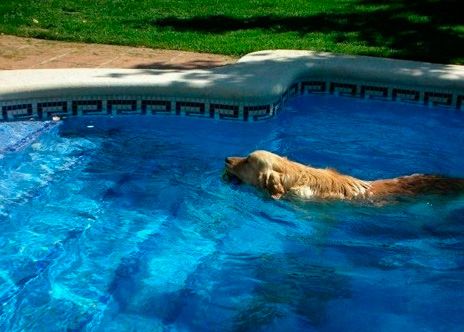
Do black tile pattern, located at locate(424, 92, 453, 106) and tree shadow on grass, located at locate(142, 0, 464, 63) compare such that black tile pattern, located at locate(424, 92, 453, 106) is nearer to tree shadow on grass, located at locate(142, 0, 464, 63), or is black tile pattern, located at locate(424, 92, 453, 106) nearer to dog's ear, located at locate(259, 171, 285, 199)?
tree shadow on grass, located at locate(142, 0, 464, 63)

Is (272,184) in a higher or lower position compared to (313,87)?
higher

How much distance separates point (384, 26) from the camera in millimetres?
11773

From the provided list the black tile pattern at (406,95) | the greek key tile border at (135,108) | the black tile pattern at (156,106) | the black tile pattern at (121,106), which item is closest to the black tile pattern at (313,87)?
the greek key tile border at (135,108)

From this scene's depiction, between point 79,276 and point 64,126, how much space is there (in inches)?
118

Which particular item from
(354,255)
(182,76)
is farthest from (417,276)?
(182,76)

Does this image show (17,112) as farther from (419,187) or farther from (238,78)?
(419,187)

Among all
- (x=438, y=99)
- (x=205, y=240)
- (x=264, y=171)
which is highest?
(x=264, y=171)

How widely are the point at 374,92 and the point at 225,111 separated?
202 centimetres

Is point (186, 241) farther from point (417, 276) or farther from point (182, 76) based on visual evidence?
point (182, 76)

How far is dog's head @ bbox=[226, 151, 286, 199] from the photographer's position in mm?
5195

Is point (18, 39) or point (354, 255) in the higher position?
point (18, 39)

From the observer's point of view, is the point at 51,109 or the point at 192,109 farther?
the point at 192,109

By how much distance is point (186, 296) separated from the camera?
461 cm

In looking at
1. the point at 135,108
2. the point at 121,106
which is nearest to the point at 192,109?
the point at 135,108
